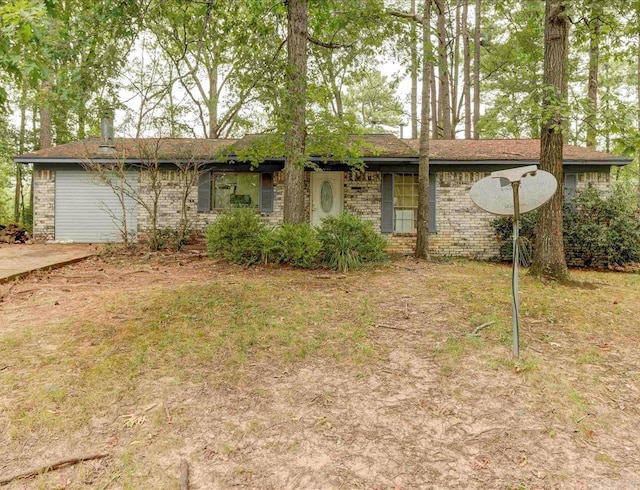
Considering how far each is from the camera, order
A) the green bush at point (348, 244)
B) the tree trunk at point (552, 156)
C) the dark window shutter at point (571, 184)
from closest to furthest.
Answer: the tree trunk at point (552, 156) < the green bush at point (348, 244) < the dark window shutter at point (571, 184)

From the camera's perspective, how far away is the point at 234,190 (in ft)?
34.6

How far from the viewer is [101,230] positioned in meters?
11.1

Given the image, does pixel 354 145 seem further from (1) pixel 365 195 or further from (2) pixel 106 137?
(2) pixel 106 137

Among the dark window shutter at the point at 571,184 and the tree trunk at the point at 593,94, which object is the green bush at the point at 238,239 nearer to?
the tree trunk at the point at 593,94

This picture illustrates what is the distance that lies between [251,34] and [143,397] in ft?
24.9

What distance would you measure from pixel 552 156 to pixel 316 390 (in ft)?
17.9

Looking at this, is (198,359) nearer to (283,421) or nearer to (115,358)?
(115,358)

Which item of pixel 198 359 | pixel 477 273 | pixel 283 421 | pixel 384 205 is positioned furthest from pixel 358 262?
pixel 283 421

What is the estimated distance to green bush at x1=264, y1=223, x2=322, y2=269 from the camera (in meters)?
6.80

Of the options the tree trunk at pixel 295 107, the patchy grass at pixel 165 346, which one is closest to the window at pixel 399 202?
the tree trunk at pixel 295 107

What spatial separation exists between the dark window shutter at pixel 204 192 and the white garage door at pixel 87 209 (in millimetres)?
2162

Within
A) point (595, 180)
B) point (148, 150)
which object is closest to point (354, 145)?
point (148, 150)

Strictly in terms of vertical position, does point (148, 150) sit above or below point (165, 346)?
above

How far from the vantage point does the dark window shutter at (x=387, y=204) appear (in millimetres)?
10070
